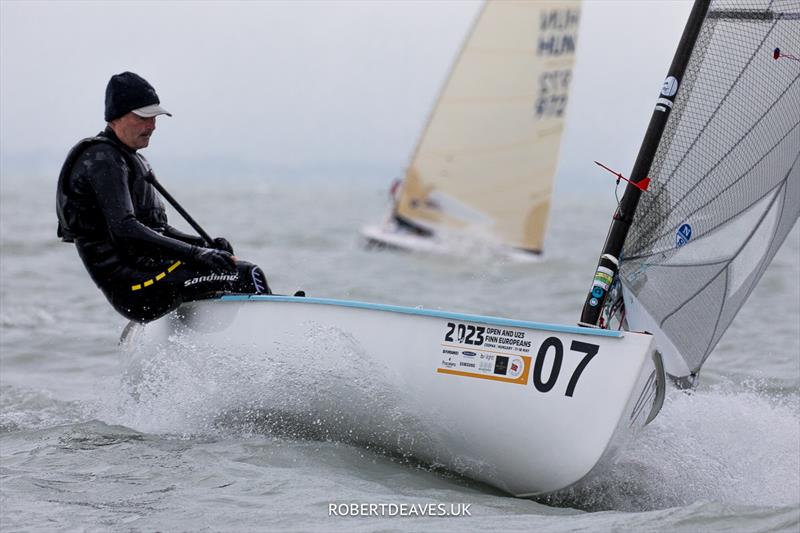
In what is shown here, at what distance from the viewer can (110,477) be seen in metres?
3.29

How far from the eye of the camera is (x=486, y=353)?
3158mm

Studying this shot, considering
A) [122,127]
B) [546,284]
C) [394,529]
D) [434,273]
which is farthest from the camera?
[434,273]

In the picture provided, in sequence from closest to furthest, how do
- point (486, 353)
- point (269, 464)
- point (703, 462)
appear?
point (486, 353)
point (269, 464)
point (703, 462)

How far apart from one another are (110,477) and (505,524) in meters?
1.33

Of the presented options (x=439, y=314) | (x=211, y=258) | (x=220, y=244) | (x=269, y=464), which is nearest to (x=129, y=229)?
(x=211, y=258)

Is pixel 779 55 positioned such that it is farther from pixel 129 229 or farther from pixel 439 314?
pixel 129 229

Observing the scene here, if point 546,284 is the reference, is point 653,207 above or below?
above

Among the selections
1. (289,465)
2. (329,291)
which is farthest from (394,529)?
(329,291)

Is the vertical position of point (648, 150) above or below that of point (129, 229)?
above

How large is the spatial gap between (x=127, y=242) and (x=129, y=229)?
79mm

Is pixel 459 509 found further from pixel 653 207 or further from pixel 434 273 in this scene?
pixel 434 273

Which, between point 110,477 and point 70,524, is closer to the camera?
point 70,524

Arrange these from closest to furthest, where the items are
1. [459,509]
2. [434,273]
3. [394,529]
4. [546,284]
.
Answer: [394,529] < [459,509] < [546,284] < [434,273]

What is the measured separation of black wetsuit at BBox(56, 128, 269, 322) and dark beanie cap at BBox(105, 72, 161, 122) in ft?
0.35
